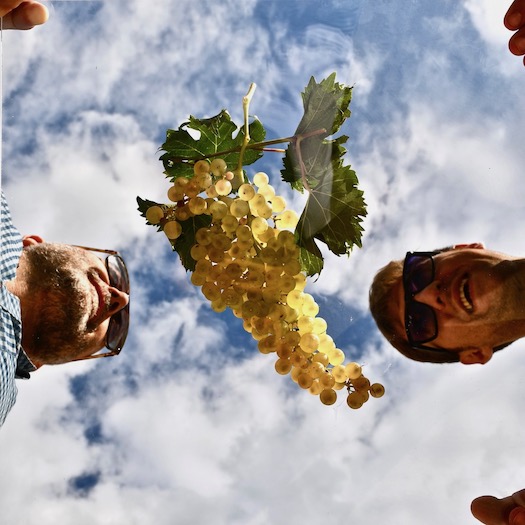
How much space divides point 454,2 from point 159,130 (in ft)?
1.33

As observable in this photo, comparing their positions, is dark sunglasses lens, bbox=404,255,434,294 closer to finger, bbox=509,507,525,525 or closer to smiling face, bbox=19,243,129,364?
finger, bbox=509,507,525,525

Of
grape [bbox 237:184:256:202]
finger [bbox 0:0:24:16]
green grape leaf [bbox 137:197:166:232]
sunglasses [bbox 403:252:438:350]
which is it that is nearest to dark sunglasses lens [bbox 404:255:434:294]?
sunglasses [bbox 403:252:438:350]

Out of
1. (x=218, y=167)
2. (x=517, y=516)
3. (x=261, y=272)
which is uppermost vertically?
(x=218, y=167)

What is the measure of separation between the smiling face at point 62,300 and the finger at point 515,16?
2.07 feet

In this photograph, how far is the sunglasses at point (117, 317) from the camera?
2.95ft

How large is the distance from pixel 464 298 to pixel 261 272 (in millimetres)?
238

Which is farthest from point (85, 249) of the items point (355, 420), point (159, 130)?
point (355, 420)

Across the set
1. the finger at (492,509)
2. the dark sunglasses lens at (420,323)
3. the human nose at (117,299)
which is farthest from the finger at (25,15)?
the finger at (492,509)

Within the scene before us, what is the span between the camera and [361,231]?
725 millimetres

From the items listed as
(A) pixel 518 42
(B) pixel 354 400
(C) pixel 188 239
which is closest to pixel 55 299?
(C) pixel 188 239

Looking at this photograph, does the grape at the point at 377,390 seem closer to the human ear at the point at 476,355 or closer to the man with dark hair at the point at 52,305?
the human ear at the point at 476,355

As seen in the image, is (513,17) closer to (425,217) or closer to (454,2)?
(454,2)

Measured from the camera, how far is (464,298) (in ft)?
2.25

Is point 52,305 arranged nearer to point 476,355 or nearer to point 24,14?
point 24,14
